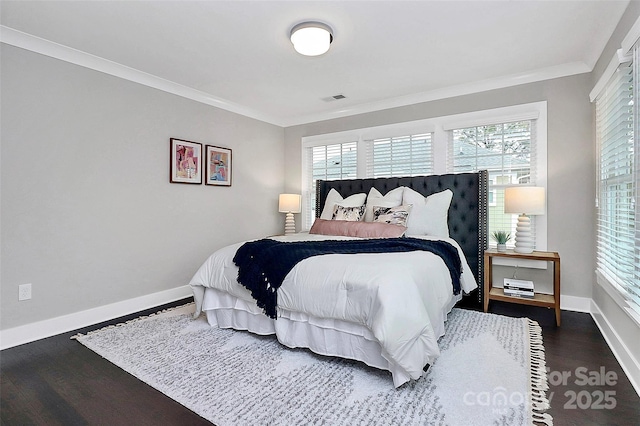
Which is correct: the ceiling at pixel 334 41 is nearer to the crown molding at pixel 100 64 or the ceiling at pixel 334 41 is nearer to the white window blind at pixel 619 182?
the crown molding at pixel 100 64

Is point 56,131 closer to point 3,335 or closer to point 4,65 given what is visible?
point 4,65

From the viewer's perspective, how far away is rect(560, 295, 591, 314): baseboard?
3.23 metres

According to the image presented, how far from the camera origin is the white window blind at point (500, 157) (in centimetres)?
356

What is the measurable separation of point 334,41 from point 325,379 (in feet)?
8.58

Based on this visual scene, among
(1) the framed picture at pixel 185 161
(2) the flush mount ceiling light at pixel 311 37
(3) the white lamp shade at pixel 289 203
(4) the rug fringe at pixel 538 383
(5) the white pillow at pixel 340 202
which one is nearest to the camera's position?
(4) the rug fringe at pixel 538 383

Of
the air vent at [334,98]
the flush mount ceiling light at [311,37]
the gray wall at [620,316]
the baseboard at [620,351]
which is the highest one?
the air vent at [334,98]

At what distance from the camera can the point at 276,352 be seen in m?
2.38

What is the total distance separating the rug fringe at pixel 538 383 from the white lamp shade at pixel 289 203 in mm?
3273

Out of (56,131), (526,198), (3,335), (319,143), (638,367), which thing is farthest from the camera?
(319,143)

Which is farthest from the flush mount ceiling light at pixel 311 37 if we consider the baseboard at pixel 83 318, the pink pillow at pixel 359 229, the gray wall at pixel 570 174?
the baseboard at pixel 83 318

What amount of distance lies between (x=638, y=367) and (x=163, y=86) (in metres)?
4.62

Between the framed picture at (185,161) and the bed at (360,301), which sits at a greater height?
the framed picture at (185,161)

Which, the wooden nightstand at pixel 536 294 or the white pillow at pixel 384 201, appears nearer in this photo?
the wooden nightstand at pixel 536 294

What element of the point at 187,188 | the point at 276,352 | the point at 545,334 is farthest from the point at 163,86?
the point at 545,334
